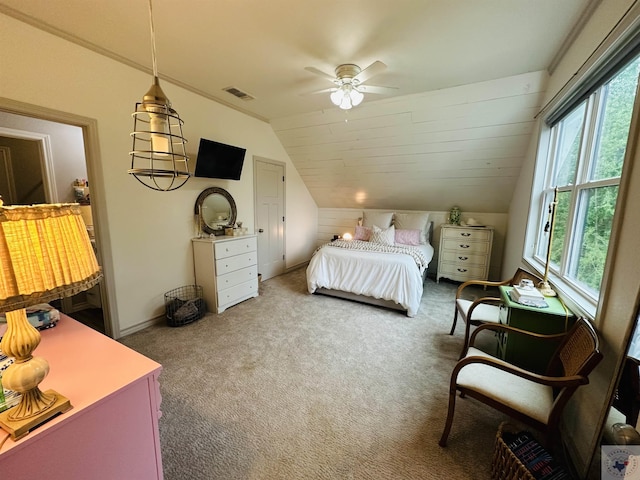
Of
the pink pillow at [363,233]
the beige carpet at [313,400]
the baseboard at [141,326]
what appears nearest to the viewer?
the beige carpet at [313,400]

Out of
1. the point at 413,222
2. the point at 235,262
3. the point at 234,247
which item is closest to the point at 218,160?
the point at 234,247

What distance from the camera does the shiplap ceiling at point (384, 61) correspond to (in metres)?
1.84

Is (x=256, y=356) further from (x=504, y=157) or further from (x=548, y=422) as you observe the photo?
(x=504, y=157)

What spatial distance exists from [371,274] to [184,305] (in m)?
2.22

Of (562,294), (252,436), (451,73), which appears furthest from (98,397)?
(451,73)

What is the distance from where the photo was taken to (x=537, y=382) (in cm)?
126

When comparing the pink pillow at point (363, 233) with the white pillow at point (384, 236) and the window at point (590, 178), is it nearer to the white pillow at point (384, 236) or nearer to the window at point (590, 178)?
the white pillow at point (384, 236)

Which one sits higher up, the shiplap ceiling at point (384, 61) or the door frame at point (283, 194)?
the shiplap ceiling at point (384, 61)

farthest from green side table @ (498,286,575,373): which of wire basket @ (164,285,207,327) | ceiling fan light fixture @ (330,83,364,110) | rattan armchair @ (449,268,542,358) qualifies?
wire basket @ (164,285,207,327)

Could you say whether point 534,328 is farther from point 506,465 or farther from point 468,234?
point 468,234

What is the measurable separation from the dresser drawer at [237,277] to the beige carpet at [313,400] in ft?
1.27

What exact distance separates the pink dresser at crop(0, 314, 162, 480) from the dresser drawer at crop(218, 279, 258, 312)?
209 cm

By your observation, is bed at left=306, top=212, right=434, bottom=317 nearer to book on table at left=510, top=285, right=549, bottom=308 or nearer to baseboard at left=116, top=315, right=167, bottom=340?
book on table at left=510, top=285, right=549, bottom=308

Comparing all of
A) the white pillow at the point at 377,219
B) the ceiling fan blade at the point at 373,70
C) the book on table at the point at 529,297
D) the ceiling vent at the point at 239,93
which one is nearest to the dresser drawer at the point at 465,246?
the white pillow at the point at 377,219
